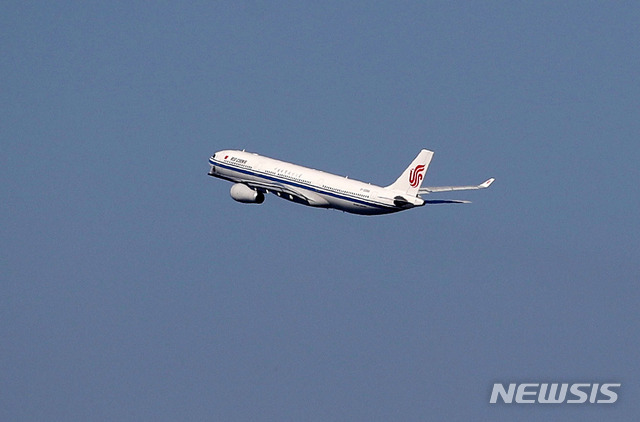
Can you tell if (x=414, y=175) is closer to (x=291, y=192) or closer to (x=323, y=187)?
(x=323, y=187)

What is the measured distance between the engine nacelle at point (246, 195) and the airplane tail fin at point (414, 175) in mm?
15701

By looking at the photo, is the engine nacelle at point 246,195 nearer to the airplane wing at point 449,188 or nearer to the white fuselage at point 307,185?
the white fuselage at point 307,185

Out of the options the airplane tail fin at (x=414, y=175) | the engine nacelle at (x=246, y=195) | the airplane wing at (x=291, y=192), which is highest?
the airplane tail fin at (x=414, y=175)

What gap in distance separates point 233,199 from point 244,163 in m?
8.69

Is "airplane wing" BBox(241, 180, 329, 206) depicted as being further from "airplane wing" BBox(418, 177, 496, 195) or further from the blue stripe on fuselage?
"airplane wing" BBox(418, 177, 496, 195)

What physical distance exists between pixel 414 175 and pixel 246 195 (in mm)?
19305

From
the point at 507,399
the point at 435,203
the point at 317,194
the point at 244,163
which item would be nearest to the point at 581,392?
the point at 507,399

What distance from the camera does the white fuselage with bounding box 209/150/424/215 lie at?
6211 inches

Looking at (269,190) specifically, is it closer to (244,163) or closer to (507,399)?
(244,163)

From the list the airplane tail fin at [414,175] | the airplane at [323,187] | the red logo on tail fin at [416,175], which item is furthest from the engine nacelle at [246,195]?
the red logo on tail fin at [416,175]

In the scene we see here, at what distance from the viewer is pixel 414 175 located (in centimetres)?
15825

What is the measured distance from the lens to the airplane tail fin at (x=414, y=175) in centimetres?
15812

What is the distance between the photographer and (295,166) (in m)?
168

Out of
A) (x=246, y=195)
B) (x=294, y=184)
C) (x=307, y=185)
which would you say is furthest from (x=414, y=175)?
(x=246, y=195)
